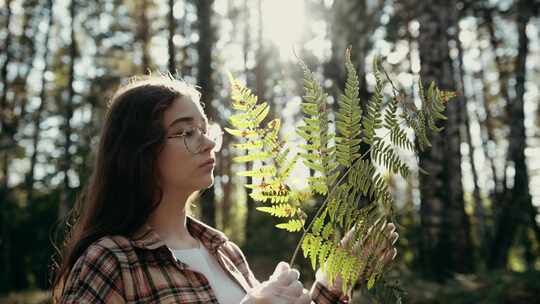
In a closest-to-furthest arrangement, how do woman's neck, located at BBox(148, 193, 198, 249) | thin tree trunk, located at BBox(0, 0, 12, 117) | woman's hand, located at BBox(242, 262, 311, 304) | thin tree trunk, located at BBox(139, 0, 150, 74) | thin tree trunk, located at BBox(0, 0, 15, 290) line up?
woman's hand, located at BBox(242, 262, 311, 304), woman's neck, located at BBox(148, 193, 198, 249), thin tree trunk, located at BBox(0, 0, 15, 290), thin tree trunk, located at BBox(0, 0, 12, 117), thin tree trunk, located at BBox(139, 0, 150, 74)

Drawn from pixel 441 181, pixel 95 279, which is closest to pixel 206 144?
pixel 95 279

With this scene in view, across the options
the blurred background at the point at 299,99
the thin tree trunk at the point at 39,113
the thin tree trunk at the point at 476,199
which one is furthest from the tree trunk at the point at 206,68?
the thin tree trunk at the point at 39,113

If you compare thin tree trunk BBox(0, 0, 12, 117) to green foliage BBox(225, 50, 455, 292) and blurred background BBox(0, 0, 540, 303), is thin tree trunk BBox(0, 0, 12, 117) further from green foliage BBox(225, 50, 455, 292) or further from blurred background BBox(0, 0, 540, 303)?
green foliage BBox(225, 50, 455, 292)

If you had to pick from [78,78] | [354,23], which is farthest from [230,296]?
[78,78]

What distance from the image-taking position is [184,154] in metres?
1.95

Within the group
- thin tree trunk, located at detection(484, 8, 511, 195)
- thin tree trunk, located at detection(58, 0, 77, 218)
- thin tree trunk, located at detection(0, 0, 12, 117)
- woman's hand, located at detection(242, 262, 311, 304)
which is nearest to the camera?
woman's hand, located at detection(242, 262, 311, 304)

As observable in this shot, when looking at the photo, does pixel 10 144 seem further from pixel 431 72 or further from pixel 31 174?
pixel 431 72

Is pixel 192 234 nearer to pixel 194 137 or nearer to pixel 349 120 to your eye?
pixel 194 137

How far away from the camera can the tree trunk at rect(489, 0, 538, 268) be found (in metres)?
9.01

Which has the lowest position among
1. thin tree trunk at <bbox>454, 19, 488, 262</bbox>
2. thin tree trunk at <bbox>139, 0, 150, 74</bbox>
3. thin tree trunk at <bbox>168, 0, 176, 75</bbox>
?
thin tree trunk at <bbox>454, 19, 488, 262</bbox>

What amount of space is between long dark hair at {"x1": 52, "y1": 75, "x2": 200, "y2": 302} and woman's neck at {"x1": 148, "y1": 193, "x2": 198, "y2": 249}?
0.05 m

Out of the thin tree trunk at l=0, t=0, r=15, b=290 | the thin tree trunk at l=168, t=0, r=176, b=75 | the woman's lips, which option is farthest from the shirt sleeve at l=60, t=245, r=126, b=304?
the thin tree trunk at l=0, t=0, r=15, b=290

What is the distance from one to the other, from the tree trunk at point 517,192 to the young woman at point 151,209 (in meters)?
7.96

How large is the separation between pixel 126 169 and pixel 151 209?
0.18 meters
